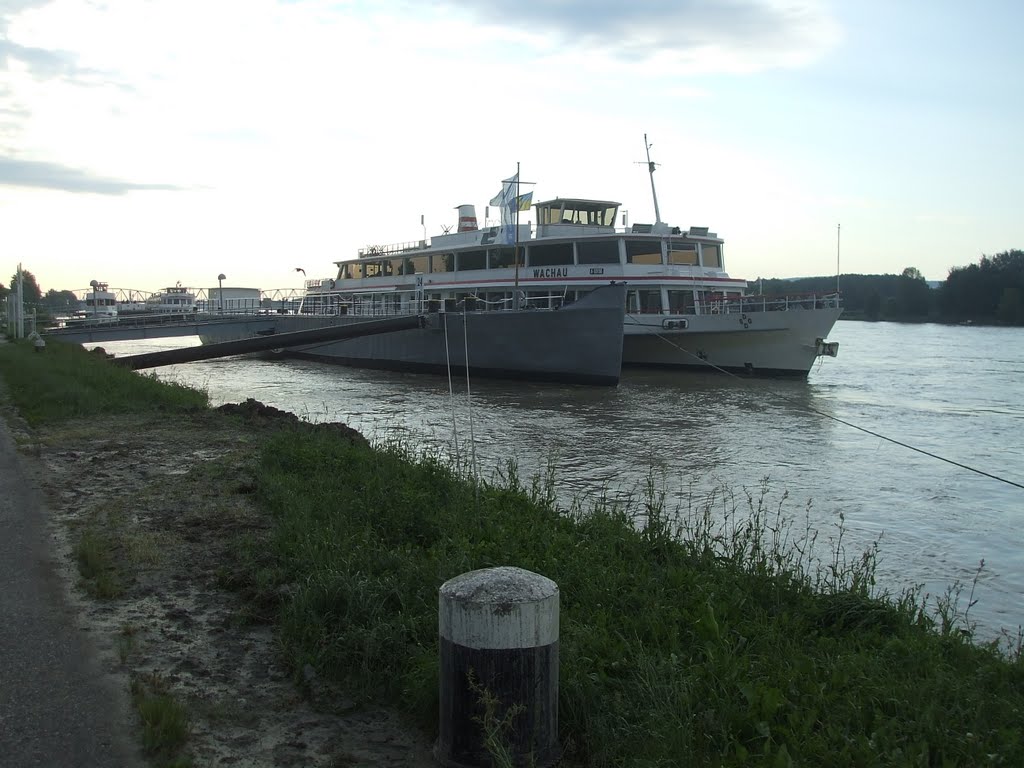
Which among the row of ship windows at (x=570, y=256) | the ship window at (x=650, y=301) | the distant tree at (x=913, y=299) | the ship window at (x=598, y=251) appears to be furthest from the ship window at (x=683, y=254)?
the distant tree at (x=913, y=299)

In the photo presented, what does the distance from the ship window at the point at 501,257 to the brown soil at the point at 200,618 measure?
21.6 m

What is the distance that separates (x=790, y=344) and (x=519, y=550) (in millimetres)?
23719

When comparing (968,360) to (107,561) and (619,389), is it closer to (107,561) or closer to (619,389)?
(619,389)

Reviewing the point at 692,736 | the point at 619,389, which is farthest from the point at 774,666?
the point at 619,389

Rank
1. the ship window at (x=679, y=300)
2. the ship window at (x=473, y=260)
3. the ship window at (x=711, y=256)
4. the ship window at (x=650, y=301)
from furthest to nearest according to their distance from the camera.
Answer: the ship window at (x=473, y=260) → the ship window at (x=711, y=256) → the ship window at (x=679, y=300) → the ship window at (x=650, y=301)

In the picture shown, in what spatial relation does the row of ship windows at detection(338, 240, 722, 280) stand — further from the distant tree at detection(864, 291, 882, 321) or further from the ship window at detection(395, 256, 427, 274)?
the distant tree at detection(864, 291, 882, 321)

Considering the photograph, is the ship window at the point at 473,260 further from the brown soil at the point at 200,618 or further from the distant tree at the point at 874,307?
the distant tree at the point at 874,307

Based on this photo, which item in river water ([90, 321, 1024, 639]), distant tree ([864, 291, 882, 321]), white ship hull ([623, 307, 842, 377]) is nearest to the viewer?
river water ([90, 321, 1024, 639])

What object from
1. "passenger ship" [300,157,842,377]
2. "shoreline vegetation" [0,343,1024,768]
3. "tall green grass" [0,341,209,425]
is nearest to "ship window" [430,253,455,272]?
"passenger ship" [300,157,842,377]

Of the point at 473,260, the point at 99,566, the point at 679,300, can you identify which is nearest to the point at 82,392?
the point at 99,566

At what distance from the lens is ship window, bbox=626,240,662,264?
28969mm

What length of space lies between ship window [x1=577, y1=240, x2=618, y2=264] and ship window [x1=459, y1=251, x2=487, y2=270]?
14.2 feet

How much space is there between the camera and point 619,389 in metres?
24.9

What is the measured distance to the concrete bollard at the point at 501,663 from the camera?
3.37 meters
